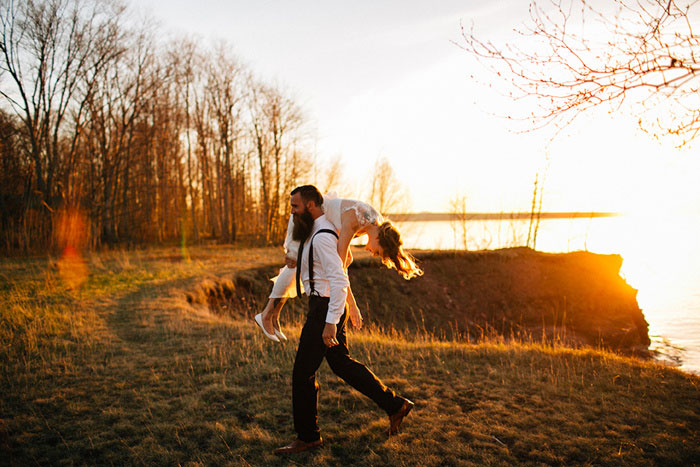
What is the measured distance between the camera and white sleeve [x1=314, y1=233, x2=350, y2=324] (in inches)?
121

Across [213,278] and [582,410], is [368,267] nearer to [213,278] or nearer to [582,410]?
[213,278]

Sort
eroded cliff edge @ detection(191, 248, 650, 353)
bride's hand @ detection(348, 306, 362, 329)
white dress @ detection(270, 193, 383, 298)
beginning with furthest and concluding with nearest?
eroded cliff edge @ detection(191, 248, 650, 353), bride's hand @ detection(348, 306, 362, 329), white dress @ detection(270, 193, 383, 298)

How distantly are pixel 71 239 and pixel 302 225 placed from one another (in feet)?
59.8

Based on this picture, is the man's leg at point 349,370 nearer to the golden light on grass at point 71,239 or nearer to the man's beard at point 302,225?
the man's beard at point 302,225

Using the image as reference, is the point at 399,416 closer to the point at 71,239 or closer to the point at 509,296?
the point at 509,296

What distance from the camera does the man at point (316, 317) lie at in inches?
123

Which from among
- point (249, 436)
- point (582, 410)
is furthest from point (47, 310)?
point (582, 410)

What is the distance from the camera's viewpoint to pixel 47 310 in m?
8.46

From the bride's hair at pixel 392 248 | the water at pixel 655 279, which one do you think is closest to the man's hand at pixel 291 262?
the bride's hair at pixel 392 248

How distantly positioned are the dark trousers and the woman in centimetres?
Result: 31

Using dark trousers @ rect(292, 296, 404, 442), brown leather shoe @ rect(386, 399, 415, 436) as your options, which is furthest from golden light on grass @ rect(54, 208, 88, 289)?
brown leather shoe @ rect(386, 399, 415, 436)

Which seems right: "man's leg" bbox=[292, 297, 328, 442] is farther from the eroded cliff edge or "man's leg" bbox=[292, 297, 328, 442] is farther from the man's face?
the eroded cliff edge

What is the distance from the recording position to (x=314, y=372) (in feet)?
11.1

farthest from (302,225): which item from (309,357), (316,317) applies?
(309,357)
